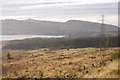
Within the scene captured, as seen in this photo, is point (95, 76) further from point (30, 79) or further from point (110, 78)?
point (30, 79)

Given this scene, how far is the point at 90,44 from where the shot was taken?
18112 cm

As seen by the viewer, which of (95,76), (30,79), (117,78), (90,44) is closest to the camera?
(117,78)

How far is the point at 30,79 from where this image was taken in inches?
1593

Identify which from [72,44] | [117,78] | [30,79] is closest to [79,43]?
[72,44]

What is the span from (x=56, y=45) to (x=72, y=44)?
998 cm

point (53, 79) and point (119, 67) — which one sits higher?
point (119, 67)

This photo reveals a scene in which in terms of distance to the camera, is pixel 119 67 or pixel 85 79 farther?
pixel 85 79

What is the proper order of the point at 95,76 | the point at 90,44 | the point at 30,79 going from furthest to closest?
the point at 90,44, the point at 30,79, the point at 95,76

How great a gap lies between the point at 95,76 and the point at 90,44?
149 metres

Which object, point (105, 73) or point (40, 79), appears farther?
point (40, 79)

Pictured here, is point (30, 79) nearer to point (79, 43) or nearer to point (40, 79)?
point (40, 79)

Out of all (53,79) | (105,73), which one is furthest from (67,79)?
(105,73)

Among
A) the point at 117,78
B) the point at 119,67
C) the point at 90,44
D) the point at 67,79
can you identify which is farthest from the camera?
the point at 90,44

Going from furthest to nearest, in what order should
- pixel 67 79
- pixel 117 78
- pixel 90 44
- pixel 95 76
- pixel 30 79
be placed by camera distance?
pixel 90 44 → pixel 30 79 → pixel 67 79 → pixel 95 76 → pixel 117 78
